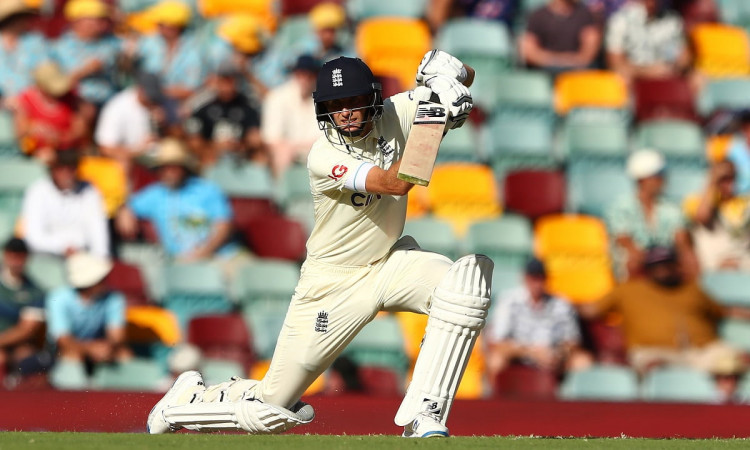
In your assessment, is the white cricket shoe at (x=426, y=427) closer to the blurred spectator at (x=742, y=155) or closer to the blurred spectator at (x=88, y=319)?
the blurred spectator at (x=88, y=319)

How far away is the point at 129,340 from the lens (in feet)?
24.4

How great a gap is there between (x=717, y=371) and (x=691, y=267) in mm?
991

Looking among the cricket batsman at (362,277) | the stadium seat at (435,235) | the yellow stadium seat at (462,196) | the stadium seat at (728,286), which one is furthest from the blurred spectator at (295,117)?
the cricket batsman at (362,277)

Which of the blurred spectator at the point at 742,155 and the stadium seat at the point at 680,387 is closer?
the stadium seat at the point at 680,387

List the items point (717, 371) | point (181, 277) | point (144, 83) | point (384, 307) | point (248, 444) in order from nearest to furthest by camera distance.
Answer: point (248, 444) < point (384, 307) < point (717, 371) < point (181, 277) < point (144, 83)

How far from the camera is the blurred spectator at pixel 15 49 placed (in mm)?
9078

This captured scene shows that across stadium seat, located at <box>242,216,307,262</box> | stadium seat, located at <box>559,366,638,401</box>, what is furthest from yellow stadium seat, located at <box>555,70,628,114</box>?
stadium seat, located at <box>559,366,638,401</box>

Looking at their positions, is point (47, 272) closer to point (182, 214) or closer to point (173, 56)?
point (182, 214)

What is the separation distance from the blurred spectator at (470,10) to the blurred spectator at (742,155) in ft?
6.76

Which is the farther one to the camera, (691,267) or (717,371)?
(691,267)

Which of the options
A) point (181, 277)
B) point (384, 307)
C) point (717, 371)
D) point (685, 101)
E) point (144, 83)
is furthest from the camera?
point (685, 101)

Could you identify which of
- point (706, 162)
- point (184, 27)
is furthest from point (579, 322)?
point (184, 27)

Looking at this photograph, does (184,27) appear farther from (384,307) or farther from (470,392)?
(384,307)

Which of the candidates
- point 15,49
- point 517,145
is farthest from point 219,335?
point 15,49
